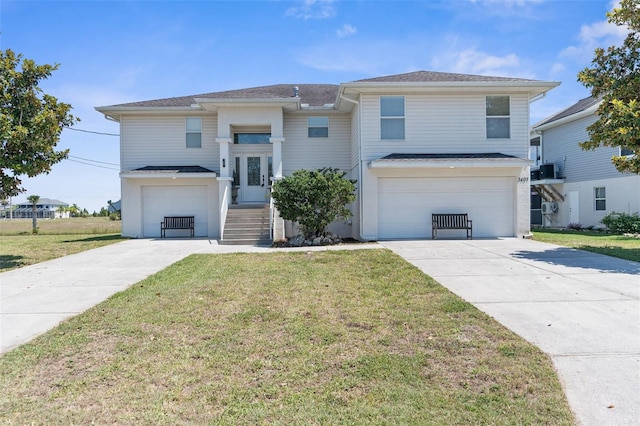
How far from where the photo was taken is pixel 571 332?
414 cm

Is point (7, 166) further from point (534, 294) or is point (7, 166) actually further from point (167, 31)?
point (534, 294)

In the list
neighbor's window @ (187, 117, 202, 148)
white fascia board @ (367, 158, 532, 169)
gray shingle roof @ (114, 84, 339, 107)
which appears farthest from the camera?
neighbor's window @ (187, 117, 202, 148)

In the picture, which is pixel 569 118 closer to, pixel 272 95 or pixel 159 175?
pixel 272 95

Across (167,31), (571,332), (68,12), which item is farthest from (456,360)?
(68,12)

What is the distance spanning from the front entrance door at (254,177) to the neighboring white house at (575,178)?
601 inches

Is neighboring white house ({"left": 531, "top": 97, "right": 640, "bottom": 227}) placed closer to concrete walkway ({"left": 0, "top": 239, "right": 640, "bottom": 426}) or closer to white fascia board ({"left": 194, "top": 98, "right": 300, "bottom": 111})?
concrete walkway ({"left": 0, "top": 239, "right": 640, "bottom": 426})

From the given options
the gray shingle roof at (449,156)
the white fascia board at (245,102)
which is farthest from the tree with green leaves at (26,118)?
the gray shingle roof at (449,156)

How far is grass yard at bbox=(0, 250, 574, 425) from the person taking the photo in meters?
2.65

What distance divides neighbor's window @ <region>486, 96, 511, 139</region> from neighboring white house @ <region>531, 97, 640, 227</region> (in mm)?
6731

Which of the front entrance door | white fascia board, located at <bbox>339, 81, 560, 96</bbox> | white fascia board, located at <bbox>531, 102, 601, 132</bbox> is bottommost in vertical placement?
the front entrance door

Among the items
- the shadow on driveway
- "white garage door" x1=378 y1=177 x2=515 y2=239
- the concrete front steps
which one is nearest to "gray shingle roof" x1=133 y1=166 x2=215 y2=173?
the concrete front steps

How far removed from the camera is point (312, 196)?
12.0 meters

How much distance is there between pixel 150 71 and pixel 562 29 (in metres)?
14.8

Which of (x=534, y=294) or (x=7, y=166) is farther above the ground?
(x=7, y=166)
